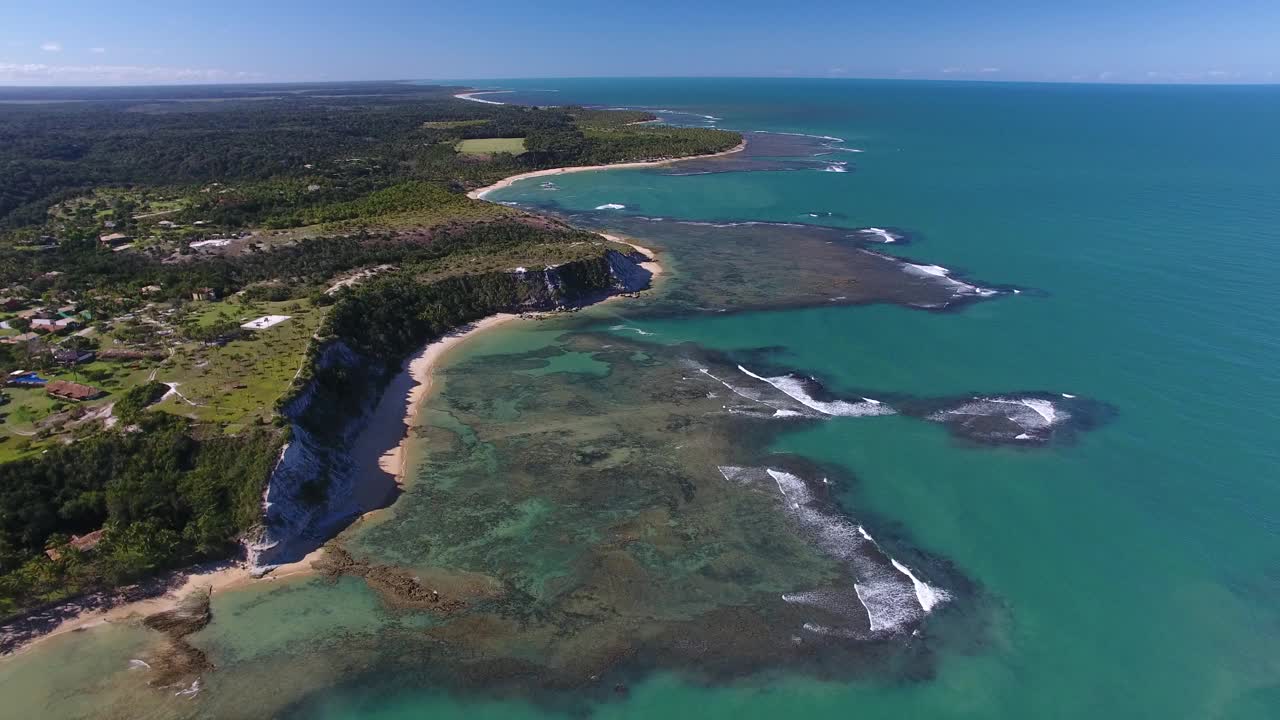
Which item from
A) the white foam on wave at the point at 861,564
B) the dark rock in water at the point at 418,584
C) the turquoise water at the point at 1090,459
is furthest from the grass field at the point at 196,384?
the white foam on wave at the point at 861,564

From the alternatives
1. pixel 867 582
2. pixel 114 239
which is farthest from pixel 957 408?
pixel 114 239

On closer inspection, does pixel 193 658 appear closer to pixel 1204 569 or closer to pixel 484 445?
pixel 484 445

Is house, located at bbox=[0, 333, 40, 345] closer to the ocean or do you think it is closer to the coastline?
the coastline

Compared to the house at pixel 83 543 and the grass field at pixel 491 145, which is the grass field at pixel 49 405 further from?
the grass field at pixel 491 145

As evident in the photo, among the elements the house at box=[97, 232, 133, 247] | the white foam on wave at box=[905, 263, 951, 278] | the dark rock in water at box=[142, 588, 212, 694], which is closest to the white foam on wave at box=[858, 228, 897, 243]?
the white foam on wave at box=[905, 263, 951, 278]

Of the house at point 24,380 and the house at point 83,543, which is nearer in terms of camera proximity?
the house at point 83,543

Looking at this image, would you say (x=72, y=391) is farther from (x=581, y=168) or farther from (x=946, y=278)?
(x=581, y=168)

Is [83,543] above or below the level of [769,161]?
below
